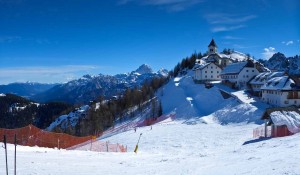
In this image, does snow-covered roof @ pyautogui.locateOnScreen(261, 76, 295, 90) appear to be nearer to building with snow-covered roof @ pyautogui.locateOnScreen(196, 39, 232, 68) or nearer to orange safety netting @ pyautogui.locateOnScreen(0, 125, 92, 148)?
orange safety netting @ pyautogui.locateOnScreen(0, 125, 92, 148)

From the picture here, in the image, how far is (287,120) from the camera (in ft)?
137

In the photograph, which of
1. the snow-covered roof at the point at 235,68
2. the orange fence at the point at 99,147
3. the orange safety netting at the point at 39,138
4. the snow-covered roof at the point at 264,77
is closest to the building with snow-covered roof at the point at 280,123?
the orange fence at the point at 99,147

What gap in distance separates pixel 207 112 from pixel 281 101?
16.4m

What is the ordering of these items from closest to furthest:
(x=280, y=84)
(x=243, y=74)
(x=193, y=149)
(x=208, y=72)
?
Answer: (x=193, y=149), (x=280, y=84), (x=243, y=74), (x=208, y=72)

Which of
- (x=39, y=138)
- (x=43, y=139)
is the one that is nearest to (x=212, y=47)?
(x=39, y=138)

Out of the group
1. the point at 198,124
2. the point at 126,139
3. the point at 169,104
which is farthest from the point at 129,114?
the point at 126,139

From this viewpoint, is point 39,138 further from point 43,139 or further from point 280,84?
point 280,84

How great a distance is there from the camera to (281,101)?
62.6 metres

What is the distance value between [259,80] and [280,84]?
15202mm

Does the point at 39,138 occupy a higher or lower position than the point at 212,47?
lower

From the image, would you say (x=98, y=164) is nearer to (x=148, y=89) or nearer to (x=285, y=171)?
(x=285, y=171)

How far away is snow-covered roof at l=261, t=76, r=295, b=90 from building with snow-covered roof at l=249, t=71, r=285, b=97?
6.78 metres

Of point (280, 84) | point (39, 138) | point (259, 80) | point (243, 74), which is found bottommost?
point (39, 138)

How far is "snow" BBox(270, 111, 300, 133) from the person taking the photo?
40612 millimetres
